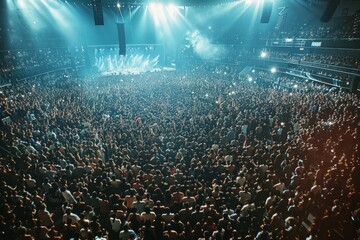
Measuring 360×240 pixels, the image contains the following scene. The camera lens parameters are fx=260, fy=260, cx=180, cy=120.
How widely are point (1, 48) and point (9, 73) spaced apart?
121 inches

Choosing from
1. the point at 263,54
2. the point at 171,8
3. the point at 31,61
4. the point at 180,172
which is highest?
the point at 171,8

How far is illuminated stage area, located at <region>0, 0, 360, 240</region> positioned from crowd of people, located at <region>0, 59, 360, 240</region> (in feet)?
0.14

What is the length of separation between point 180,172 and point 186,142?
7.52 feet

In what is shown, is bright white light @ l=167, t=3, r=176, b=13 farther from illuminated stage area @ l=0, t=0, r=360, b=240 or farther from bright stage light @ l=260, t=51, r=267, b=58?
bright stage light @ l=260, t=51, r=267, b=58

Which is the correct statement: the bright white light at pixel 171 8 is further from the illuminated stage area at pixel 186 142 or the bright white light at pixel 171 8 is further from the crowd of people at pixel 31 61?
the crowd of people at pixel 31 61

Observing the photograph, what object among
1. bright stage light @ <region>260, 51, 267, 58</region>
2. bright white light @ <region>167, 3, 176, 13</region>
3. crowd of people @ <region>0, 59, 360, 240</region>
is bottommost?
crowd of people @ <region>0, 59, 360, 240</region>

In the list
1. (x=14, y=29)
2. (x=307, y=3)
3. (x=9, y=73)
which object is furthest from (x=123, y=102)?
(x=307, y=3)

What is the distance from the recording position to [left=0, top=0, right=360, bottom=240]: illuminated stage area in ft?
18.6

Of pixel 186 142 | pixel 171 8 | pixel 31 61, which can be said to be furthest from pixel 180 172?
pixel 171 8

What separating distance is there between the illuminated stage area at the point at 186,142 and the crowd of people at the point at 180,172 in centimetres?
4

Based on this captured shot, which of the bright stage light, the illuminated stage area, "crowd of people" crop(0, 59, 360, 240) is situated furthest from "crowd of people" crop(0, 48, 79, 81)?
the bright stage light

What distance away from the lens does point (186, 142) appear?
9.66 m

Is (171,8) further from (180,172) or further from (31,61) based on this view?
(180,172)

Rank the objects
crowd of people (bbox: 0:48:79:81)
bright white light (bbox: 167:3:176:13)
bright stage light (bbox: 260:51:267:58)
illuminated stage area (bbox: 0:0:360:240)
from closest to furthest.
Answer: illuminated stage area (bbox: 0:0:360:240)
crowd of people (bbox: 0:48:79:81)
bright stage light (bbox: 260:51:267:58)
bright white light (bbox: 167:3:176:13)
